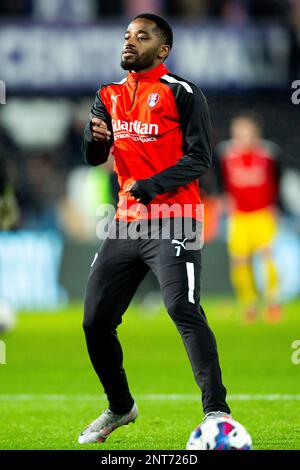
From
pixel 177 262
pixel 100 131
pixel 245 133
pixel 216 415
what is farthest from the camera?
pixel 245 133

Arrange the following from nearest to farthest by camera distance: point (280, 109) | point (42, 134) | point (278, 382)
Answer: point (278, 382)
point (280, 109)
point (42, 134)

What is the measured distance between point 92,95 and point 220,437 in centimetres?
1413

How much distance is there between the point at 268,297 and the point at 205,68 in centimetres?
536

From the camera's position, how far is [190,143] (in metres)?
6.16

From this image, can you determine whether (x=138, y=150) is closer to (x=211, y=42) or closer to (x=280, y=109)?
(x=211, y=42)

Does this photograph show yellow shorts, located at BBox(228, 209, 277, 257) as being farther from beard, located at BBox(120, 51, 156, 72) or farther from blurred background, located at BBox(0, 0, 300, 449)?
beard, located at BBox(120, 51, 156, 72)

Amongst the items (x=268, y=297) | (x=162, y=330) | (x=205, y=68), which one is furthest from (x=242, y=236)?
(x=205, y=68)

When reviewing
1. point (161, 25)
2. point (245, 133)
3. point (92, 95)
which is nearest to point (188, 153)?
point (161, 25)

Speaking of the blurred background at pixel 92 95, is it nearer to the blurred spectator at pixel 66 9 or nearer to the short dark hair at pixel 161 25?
the blurred spectator at pixel 66 9

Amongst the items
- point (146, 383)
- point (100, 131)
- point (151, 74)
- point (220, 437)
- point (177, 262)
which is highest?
point (151, 74)

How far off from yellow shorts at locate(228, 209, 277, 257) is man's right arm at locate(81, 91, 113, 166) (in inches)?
327

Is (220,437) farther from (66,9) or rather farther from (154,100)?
(66,9)

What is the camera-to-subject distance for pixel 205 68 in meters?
18.7
